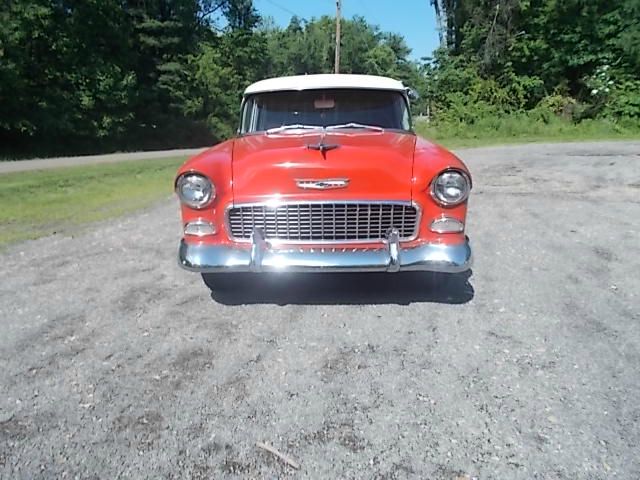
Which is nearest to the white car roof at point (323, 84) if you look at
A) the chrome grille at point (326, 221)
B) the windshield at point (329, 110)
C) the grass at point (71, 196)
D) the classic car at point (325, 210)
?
the windshield at point (329, 110)

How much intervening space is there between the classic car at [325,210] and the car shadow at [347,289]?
506mm

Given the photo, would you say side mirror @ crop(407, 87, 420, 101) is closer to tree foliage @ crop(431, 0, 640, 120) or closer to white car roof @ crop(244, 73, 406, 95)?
white car roof @ crop(244, 73, 406, 95)

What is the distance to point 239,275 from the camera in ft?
13.5

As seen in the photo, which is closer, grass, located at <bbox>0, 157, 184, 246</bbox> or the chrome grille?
the chrome grille

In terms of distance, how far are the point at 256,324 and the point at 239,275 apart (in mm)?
668

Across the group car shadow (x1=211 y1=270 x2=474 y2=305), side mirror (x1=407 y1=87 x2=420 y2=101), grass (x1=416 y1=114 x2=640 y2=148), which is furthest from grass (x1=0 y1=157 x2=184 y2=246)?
grass (x1=416 y1=114 x2=640 y2=148)

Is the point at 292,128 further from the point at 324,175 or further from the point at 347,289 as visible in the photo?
the point at 347,289

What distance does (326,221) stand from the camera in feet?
11.5

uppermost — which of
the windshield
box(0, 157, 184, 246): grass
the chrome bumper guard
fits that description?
the windshield

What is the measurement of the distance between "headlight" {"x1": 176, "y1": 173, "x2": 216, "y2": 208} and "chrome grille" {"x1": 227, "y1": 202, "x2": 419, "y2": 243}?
19 centimetres

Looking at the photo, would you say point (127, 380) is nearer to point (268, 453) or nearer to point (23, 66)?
point (268, 453)

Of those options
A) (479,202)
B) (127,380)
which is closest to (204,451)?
(127,380)

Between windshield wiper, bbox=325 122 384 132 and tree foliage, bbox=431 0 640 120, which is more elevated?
tree foliage, bbox=431 0 640 120

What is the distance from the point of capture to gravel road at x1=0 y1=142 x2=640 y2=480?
2170 mm
